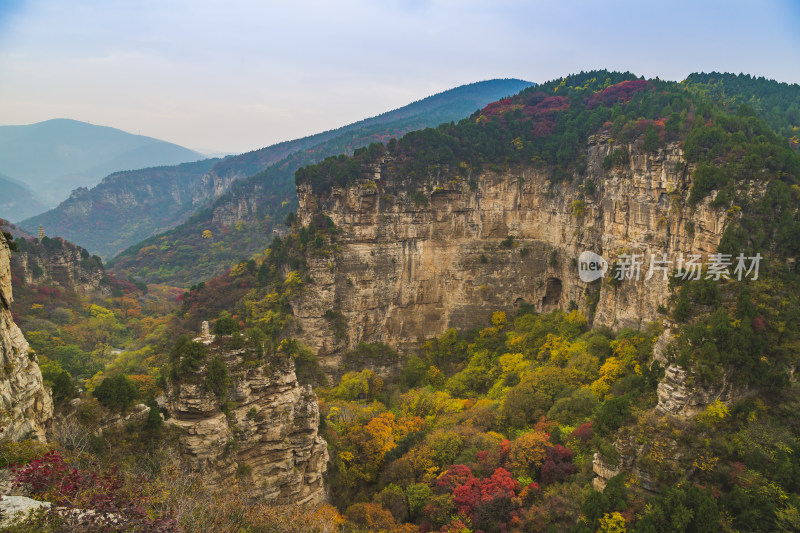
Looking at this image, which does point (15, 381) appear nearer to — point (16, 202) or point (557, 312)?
point (557, 312)

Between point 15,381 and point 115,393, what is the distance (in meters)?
3.81

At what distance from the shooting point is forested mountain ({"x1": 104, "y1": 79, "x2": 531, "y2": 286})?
3113 inches

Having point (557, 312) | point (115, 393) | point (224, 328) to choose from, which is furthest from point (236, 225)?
point (115, 393)

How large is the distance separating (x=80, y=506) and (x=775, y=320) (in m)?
24.7

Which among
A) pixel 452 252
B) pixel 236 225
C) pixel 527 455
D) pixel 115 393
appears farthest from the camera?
pixel 236 225

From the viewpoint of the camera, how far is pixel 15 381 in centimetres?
1241

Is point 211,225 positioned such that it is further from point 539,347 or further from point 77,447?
point 77,447

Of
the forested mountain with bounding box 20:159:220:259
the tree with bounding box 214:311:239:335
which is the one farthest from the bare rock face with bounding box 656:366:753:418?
the forested mountain with bounding box 20:159:220:259

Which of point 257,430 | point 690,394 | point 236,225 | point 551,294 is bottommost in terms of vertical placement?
point 551,294

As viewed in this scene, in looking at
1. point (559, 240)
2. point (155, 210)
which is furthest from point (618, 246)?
point (155, 210)

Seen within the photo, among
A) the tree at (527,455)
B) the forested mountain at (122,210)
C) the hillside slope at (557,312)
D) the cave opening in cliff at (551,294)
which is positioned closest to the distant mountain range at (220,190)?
the forested mountain at (122,210)

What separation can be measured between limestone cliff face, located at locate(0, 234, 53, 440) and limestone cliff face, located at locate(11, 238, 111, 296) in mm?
39034

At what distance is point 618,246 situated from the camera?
3428 cm

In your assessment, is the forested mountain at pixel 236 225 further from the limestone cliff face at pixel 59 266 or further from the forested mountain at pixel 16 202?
the forested mountain at pixel 16 202
